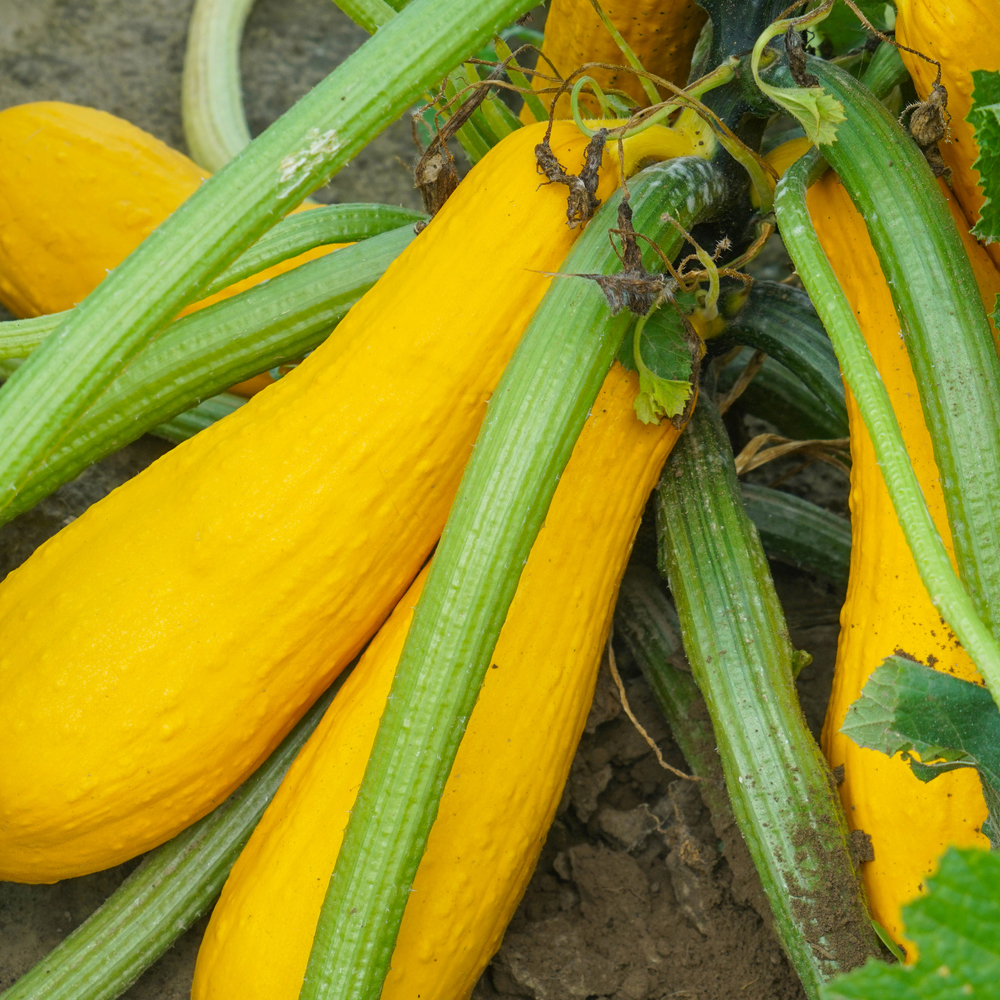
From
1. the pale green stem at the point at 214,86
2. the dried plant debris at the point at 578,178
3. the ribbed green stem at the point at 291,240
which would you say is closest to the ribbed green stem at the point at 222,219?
the dried plant debris at the point at 578,178

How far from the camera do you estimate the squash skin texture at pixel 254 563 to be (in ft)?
3.48

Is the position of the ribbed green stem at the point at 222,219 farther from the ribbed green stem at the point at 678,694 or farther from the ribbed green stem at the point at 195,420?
the ribbed green stem at the point at 678,694

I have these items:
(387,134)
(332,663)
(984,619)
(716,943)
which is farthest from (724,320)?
(387,134)

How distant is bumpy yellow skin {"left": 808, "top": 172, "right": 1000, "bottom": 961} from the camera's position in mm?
1011

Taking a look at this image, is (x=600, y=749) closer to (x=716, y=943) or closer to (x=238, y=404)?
(x=716, y=943)

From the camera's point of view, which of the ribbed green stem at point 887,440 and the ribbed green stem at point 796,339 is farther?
the ribbed green stem at point 796,339

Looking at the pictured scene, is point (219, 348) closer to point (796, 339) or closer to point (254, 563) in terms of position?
point (254, 563)

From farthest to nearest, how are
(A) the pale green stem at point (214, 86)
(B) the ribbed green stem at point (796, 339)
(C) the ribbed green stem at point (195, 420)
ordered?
(A) the pale green stem at point (214, 86)
(C) the ribbed green stem at point (195, 420)
(B) the ribbed green stem at point (796, 339)

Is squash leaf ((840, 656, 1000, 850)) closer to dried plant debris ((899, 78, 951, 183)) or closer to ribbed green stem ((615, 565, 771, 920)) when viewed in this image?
ribbed green stem ((615, 565, 771, 920))

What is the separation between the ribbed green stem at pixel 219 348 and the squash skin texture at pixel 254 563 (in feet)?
0.45

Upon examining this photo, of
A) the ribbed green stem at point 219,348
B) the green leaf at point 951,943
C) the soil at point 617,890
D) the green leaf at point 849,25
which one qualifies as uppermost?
the ribbed green stem at point 219,348

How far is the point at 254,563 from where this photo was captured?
1.07m

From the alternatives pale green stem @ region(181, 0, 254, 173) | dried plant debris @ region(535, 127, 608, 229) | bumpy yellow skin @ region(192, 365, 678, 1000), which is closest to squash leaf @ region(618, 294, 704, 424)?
bumpy yellow skin @ region(192, 365, 678, 1000)

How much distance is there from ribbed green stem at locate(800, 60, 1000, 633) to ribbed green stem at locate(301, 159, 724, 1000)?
1.15ft
